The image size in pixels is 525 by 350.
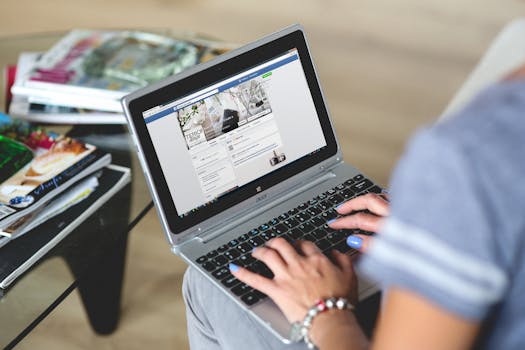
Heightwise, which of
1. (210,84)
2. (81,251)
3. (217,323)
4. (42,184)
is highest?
(210,84)

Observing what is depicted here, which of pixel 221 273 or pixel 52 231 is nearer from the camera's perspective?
pixel 221 273

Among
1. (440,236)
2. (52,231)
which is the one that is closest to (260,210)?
(52,231)

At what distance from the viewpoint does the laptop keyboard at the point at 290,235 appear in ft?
3.76

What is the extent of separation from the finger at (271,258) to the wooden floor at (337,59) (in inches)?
28.3

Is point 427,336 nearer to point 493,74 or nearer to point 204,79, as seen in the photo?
point 204,79

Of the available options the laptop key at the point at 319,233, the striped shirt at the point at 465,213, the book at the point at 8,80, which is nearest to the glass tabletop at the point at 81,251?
the book at the point at 8,80

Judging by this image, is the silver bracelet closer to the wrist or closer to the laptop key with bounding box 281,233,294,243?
the wrist

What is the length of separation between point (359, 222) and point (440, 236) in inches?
22.4

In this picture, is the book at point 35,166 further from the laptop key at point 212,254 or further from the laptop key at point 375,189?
the laptop key at point 375,189

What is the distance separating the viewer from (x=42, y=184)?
1.30 metres

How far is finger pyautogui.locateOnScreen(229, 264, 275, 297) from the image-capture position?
3.53 ft

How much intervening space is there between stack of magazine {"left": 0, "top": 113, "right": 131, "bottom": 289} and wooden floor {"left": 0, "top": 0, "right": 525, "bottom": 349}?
21.3 inches

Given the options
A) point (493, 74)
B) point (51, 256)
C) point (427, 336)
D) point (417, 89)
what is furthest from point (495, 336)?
point (417, 89)

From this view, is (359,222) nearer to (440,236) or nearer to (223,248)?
(223,248)
